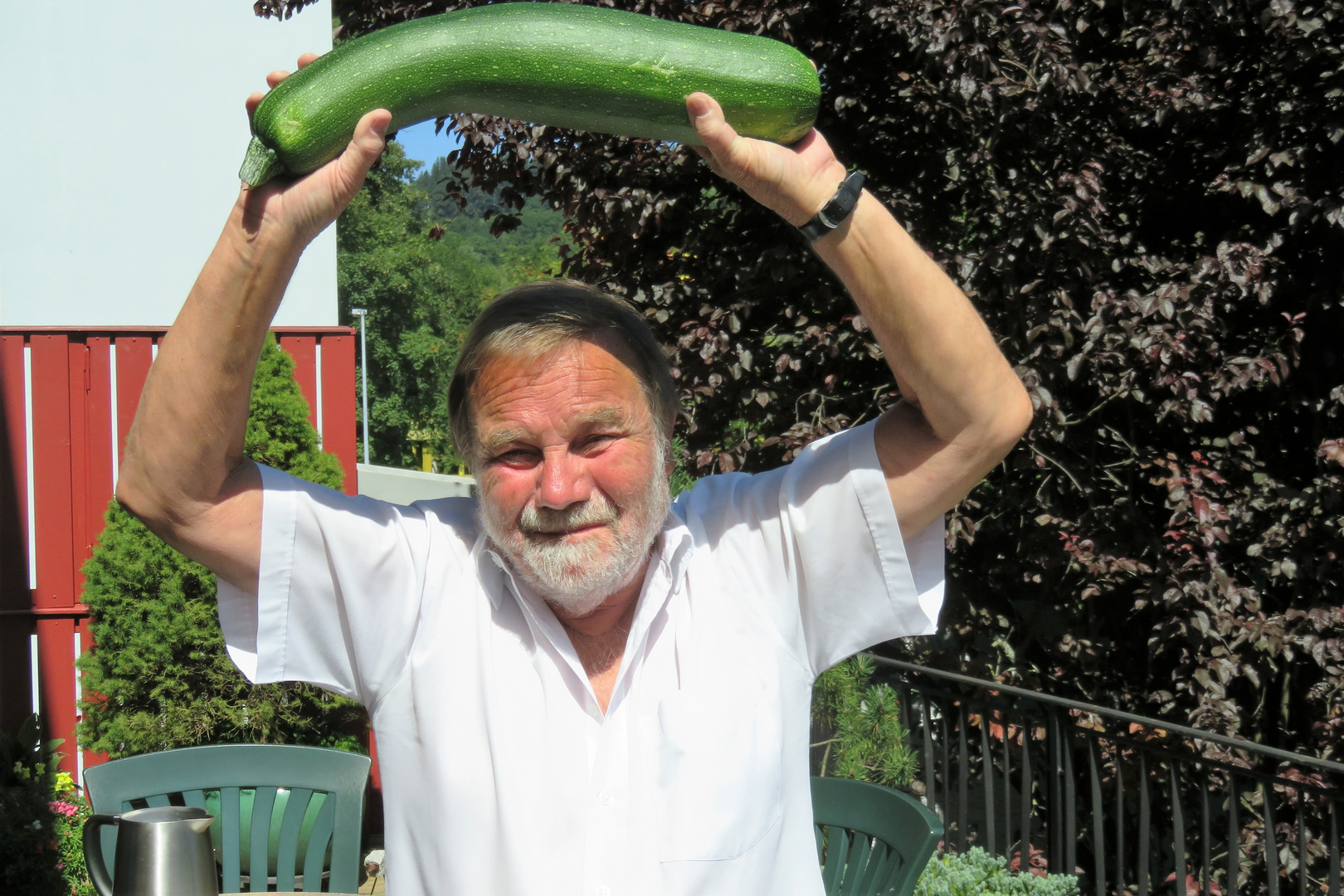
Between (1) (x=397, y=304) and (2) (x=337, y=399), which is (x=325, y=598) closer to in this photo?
(2) (x=337, y=399)

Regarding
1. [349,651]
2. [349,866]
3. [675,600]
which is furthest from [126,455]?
[349,866]

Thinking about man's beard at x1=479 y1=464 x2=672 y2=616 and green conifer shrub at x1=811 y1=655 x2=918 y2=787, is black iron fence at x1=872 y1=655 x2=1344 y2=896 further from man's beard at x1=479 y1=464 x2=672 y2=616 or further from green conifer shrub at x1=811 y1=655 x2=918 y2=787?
man's beard at x1=479 y1=464 x2=672 y2=616

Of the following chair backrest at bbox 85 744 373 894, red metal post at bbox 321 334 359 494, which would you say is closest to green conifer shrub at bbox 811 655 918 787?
chair backrest at bbox 85 744 373 894

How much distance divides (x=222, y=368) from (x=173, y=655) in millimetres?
4126

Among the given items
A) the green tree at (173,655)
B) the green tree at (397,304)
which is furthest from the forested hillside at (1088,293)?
the green tree at (397,304)

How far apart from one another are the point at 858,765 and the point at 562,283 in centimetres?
314

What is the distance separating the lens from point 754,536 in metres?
1.77

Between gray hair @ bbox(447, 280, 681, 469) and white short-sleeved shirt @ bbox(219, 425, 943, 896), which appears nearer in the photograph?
white short-sleeved shirt @ bbox(219, 425, 943, 896)

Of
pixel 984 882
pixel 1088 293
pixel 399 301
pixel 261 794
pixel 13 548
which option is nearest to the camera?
pixel 261 794

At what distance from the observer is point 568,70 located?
1664 mm

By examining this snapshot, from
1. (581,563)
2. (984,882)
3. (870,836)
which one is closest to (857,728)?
(984,882)

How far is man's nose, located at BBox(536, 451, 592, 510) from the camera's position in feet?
5.35

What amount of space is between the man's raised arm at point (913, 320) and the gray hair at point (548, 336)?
338 mm

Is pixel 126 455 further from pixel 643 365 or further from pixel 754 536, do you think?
pixel 754 536
